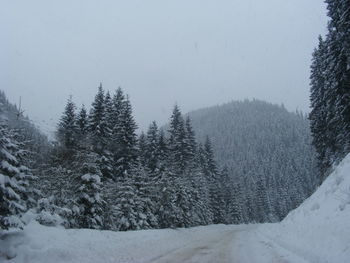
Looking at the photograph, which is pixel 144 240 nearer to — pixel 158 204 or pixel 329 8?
pixel 158 204

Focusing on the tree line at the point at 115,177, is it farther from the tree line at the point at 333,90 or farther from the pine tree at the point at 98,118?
the tree line at the point at 333,90

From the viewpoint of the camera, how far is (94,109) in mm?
37969

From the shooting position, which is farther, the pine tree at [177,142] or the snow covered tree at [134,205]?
the pine tree at [177,142]

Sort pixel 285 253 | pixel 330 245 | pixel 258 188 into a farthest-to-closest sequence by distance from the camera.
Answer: pixel 258 188
pixel 285 253
pixel 330 245

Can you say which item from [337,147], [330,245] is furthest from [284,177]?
[330,245]

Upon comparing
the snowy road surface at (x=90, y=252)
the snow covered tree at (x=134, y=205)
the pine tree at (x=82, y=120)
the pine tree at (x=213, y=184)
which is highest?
the pine tree at (x=82, y=120)

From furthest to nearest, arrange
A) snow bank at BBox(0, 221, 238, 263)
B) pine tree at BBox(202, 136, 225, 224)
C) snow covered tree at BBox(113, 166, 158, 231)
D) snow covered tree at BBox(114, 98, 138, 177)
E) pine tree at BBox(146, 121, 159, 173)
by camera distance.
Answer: pine tree at BBox(202, 136, 225, 224)
pine tree at BBox(146, 121, 159, 173)
snow covered tree at BBox(114, 98, 138, 177)
snow covered tree at BBox(113, 166, 158, 231)
snow bank at BBox(0, 221, 238, 263)

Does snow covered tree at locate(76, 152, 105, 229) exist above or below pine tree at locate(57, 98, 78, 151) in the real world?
below

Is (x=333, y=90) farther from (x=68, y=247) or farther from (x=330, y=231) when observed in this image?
(x=68, y=247)

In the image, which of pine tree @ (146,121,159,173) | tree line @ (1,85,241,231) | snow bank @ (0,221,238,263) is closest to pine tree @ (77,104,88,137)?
tree line @ (1,85,241,231)

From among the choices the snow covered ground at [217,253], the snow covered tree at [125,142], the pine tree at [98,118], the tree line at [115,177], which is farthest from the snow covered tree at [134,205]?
the snow covered ground at [217,253]

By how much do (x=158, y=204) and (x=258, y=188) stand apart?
2618 inches

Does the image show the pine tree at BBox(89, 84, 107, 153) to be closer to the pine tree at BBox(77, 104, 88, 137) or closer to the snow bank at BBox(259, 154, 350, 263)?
the pine tree at BBox(77, 104, 88, 137)

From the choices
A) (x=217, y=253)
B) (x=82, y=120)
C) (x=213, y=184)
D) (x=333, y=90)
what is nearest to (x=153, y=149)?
(x=82, y=120)
